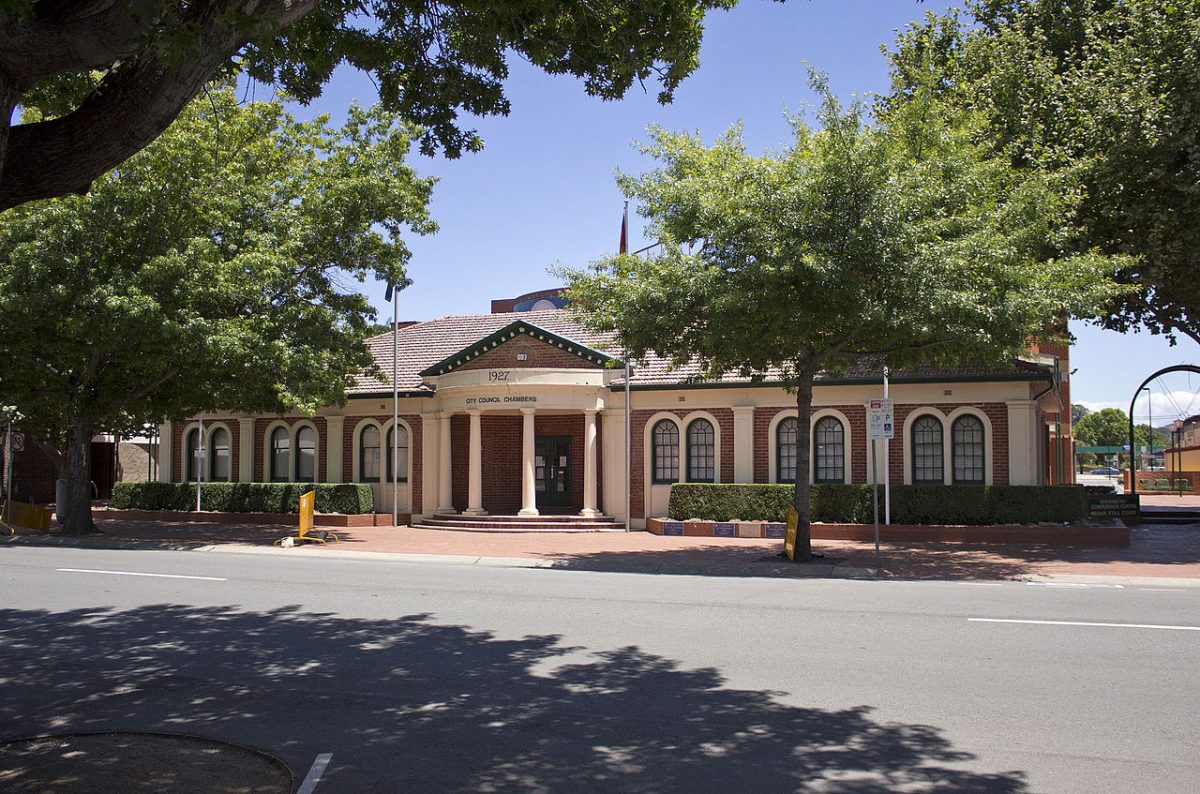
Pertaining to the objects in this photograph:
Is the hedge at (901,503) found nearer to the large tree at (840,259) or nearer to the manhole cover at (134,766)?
the large tree at (840,259)

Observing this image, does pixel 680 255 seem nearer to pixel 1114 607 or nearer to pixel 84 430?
pixel 1114 607

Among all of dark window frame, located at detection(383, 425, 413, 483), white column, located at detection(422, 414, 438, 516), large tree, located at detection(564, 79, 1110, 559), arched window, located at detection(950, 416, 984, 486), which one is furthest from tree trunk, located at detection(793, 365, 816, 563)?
dark window frame, located at detection(383, 425, 413, 483)

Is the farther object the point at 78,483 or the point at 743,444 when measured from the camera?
the point at 743,444

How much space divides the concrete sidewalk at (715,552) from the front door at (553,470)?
4.06 metres

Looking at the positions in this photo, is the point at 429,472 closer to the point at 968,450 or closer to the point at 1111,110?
the point at 968,450

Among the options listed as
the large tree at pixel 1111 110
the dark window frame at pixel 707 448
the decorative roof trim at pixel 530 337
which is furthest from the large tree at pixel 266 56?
the dark window frame at pixel 707 448

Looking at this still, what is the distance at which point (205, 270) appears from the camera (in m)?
18.5

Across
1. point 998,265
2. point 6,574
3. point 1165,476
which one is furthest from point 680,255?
point 1165,476

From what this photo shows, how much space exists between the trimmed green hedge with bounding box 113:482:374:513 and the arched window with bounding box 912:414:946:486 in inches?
576

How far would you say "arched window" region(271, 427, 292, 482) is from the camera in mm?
28528

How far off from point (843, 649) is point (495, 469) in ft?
62.3

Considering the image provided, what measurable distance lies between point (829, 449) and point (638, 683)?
55.4 feet

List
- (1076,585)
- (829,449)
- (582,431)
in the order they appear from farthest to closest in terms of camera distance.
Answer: (582,431) → (829,449) → (1076,585)

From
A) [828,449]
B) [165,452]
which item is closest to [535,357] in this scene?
[828,449]
